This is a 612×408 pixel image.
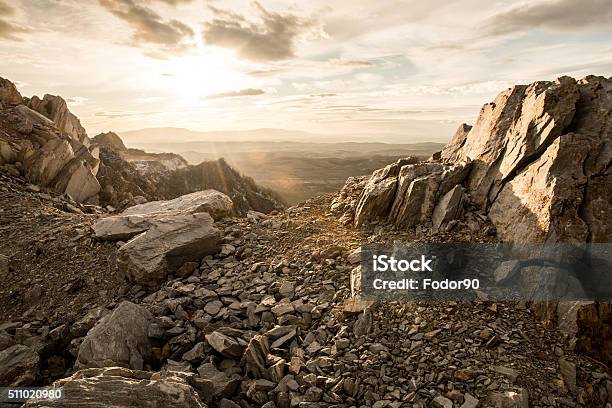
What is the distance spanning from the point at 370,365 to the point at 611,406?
5.06 metres

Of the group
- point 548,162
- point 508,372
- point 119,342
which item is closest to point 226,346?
point 119,342

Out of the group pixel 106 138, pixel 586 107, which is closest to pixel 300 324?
pixel 586 107

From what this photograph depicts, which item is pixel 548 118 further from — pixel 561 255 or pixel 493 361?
pixel 493 361

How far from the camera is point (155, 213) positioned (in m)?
16.5

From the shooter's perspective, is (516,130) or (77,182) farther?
(77,182)

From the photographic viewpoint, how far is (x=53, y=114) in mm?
30031

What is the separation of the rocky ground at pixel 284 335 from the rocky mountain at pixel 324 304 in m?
0.04

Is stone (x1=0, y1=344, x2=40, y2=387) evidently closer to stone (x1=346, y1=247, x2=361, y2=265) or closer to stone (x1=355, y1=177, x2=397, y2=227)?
stone (x1=346, y1=247, x2=361, y2=265)

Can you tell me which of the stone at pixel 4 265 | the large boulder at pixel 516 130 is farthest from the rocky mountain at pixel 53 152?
the large boulder at pixel 516 130

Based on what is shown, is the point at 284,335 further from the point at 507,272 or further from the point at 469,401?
the point at 507,272

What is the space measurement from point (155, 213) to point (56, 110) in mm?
21876

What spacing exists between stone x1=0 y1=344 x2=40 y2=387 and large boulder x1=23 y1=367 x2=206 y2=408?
3.64 metres

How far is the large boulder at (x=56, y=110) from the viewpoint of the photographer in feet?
96.7

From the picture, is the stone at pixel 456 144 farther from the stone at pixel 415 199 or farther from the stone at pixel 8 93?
the stone at pixel 8 93
